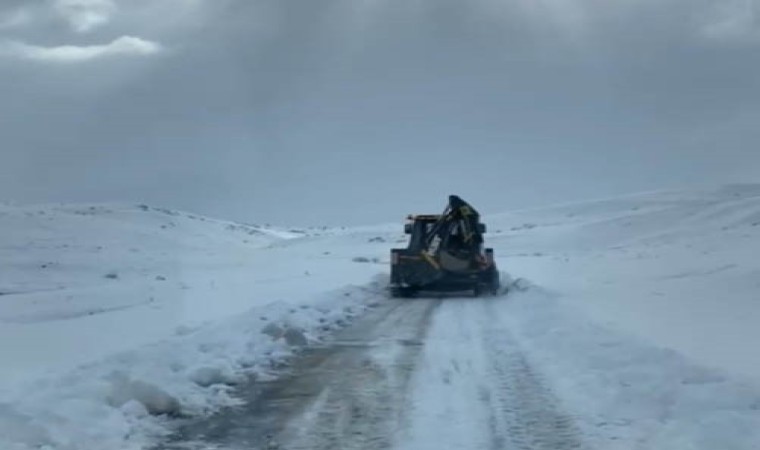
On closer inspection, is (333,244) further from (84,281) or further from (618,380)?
(618,380)

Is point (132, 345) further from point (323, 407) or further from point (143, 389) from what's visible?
point (323, 407)

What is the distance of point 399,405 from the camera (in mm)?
9828

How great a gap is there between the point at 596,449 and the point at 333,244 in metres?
84.7

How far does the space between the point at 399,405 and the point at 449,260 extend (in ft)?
69.5

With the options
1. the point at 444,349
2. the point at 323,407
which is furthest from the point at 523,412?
the point at 444,349

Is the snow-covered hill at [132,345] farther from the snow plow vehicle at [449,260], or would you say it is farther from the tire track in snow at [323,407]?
the snow plow vehicle at [449,260]

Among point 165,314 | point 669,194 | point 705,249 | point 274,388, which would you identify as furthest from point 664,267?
point 669,194

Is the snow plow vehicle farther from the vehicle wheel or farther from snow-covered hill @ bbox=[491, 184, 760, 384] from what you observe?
snow-covered hill @ bbox=[491, 184, 760, 384]

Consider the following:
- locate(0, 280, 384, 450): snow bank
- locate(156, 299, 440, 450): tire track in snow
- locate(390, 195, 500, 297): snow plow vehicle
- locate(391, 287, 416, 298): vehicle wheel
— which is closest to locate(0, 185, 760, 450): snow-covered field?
locate(0, 280, 384, 450): snow bank

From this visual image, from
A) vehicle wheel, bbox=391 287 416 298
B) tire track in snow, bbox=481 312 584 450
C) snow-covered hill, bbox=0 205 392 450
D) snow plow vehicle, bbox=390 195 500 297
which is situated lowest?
tire track in snow, bbox=481 312 584 450

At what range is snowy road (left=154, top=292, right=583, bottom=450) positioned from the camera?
325 inches

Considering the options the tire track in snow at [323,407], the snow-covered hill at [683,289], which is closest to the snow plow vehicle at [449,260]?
the snow-covered hill at [683,289]

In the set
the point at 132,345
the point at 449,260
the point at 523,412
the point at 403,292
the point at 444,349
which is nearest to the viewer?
the point at 523,412

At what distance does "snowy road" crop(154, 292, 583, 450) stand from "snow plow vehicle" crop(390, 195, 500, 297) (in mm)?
14391
